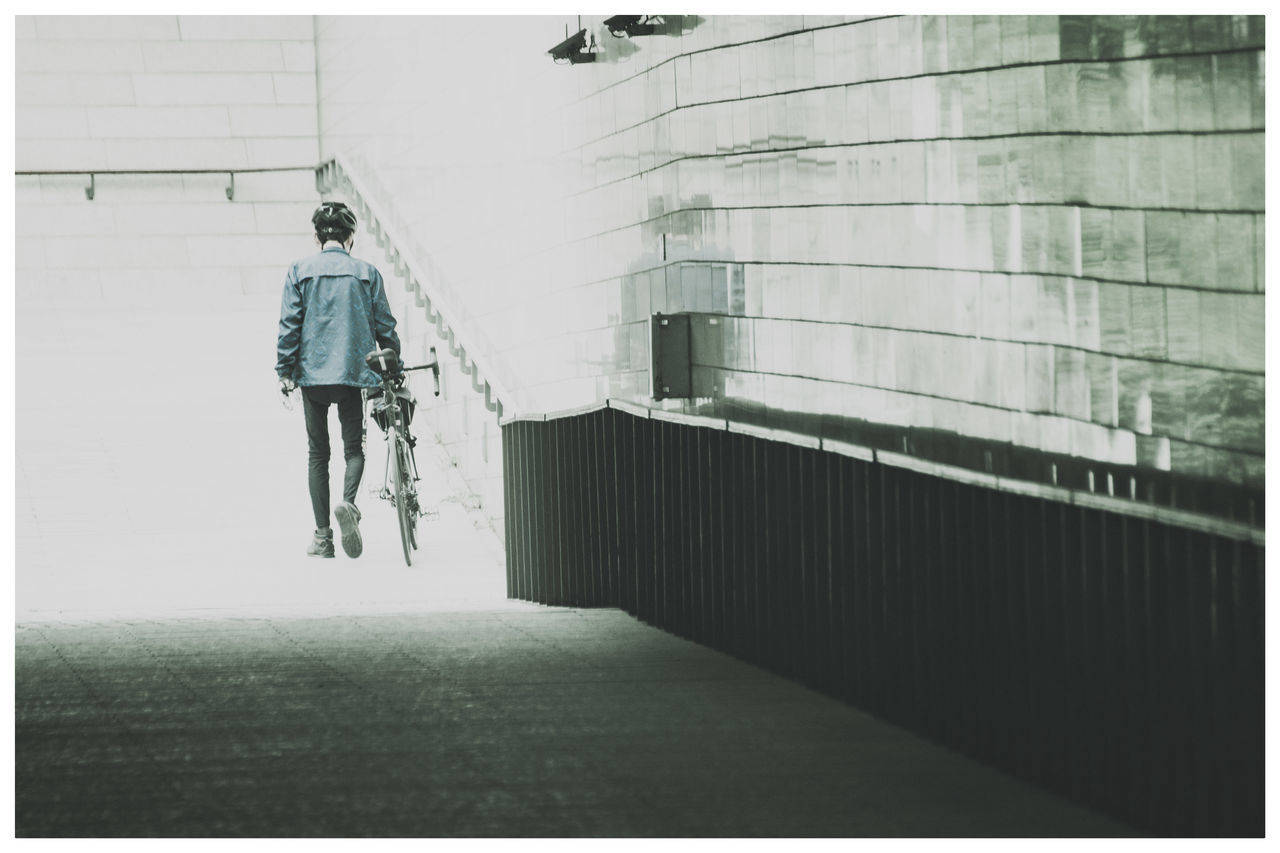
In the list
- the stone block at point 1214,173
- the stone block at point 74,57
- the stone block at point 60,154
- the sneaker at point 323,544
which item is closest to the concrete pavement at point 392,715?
the sneaker at point 323,544

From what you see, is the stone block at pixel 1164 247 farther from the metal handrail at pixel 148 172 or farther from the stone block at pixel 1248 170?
the metal handrail at pixel 148 172

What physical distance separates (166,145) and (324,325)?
9.41 m

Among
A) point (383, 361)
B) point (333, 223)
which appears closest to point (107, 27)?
point (333, 223)

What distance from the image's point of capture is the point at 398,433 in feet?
29.2

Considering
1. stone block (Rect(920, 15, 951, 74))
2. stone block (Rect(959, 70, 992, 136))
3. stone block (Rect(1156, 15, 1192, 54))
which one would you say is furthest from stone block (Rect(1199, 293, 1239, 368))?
stone block (Rect(920, 15, 951, 74))

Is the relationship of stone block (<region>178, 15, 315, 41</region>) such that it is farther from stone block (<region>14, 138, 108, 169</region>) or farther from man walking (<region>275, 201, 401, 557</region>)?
man walking (<region>275, 201, 401, 557</region>)

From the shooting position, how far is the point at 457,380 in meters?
10.6

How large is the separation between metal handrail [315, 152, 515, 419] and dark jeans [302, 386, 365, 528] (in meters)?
0.99

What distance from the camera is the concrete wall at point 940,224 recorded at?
3645mm

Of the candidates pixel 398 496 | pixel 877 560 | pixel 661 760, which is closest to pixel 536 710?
pixel 661 760

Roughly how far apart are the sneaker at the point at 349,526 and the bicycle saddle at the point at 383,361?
0.68 meters

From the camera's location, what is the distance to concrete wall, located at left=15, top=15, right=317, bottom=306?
54.4 feet

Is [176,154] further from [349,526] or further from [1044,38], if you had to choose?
[1044,38]

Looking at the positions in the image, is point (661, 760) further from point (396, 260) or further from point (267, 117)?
point (267, 117)
